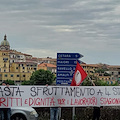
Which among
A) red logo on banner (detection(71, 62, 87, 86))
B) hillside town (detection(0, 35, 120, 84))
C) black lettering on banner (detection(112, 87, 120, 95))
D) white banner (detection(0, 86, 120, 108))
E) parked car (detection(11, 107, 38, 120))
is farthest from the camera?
hillside town (detection(0, 35, 120, 84))

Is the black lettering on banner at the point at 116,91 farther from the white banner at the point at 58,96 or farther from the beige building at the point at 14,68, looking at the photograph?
the beige building at the point at 14,68

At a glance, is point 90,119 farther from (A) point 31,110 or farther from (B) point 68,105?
(A) point 31,110

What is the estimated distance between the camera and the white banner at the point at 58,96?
11547 millimetres

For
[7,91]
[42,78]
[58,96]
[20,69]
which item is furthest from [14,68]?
[7,91]

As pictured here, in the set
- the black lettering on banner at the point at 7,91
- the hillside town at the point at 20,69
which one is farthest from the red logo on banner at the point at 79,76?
the hillside town at the point at 20,69

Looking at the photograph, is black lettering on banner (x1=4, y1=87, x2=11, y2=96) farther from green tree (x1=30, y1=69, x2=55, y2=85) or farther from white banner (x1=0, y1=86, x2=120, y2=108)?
green tree (x1=30, y1=69, x2=55, y2=85)

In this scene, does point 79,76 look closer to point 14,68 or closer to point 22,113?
point 22,113

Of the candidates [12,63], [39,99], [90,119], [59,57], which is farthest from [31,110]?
[12,63]

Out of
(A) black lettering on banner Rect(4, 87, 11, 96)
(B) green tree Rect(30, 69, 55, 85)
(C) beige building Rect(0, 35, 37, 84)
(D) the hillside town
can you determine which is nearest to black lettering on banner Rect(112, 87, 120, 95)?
(A) black lettering on banner Rect(4, 87, 11, 96)

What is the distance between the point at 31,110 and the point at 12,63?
163 metres

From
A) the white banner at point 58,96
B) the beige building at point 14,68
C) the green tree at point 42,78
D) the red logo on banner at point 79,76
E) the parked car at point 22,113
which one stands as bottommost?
the parked car at point 22,113

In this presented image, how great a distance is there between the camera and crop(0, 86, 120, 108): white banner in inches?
455

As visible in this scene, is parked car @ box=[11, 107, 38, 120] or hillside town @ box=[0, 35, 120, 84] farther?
hillside town @ box=[0, 35, 120, 84]

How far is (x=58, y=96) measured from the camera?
39.8 ft
